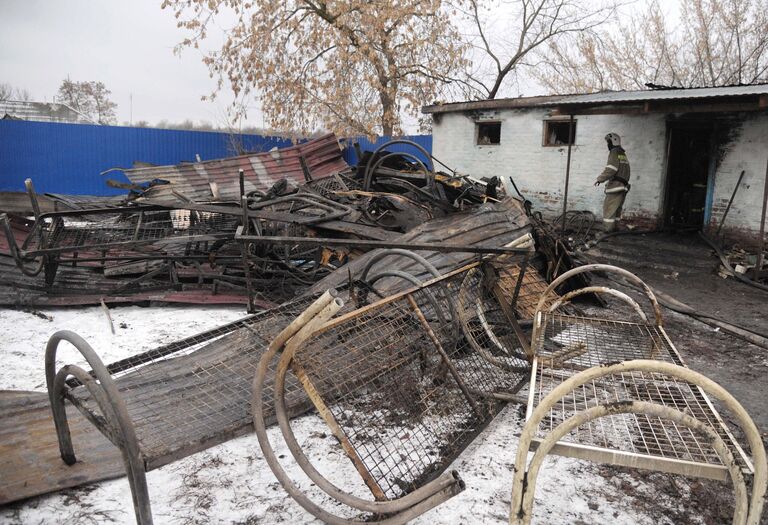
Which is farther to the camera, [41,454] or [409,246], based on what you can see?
[409,246]

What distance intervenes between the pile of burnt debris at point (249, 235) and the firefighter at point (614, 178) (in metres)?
3.83

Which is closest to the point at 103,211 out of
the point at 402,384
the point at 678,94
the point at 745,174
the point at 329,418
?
the point at 402,384

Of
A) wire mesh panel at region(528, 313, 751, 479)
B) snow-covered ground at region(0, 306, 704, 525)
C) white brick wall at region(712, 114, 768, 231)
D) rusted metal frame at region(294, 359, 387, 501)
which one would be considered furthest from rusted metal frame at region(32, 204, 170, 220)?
white brick wall at region(712, 114, 768, 231)

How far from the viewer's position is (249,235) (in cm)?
489

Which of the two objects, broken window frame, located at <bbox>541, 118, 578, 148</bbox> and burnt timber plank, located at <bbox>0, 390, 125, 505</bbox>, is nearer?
burnt timber plank, located at <bbox>0, 390, 125, 505</bbox>

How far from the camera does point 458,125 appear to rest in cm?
1360

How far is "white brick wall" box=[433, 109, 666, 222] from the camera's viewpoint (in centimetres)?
1024

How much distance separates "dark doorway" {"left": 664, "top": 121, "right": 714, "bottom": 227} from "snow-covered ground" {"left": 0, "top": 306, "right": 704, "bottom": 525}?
8993mm

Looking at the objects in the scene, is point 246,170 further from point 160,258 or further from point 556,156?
point 556,156

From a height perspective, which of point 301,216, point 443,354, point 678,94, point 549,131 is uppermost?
point 678,94

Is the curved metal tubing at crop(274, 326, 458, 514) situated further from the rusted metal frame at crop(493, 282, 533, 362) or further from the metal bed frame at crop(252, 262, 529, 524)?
the rusted metal frame at crop(493, 282, 533, 362)

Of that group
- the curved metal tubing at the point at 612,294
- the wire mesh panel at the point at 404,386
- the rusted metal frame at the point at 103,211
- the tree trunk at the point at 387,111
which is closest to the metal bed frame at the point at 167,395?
the wire mesh panel at the point at 404,386

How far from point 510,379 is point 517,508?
180cm

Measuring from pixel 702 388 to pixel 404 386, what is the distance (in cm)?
145
